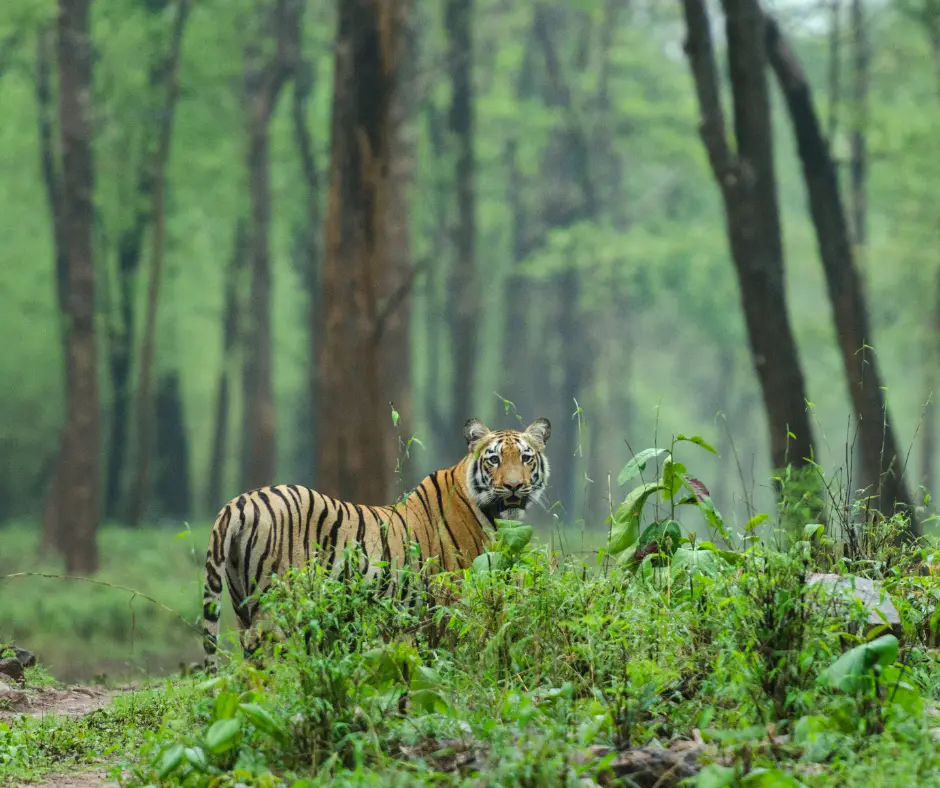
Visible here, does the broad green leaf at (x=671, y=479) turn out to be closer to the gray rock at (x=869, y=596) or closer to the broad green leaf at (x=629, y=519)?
the broad green leaf at (x=629, y=519)

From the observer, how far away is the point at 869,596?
18.6ft

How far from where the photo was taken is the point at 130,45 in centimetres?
2686

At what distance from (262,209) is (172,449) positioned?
7856mm

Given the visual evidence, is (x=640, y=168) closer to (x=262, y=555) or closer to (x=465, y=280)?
(x=465, y=280)

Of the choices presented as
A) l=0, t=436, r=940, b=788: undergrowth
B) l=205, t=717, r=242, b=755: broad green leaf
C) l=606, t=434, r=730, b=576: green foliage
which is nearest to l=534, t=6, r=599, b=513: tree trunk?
l=606, t=434, r=730, b=576: green foliage

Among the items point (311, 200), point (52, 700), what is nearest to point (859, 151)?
point (311, 200)

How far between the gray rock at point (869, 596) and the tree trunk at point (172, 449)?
87.4 ft

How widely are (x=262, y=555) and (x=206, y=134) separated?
77.5 ft

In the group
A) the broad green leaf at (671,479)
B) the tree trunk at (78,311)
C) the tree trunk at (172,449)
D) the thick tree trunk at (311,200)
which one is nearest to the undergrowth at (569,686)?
the broad green leaf at (671,479)

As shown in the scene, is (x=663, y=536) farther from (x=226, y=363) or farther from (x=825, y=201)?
(x=226, y=363)

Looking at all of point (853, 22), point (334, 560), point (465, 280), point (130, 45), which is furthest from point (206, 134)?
point (334, 560)

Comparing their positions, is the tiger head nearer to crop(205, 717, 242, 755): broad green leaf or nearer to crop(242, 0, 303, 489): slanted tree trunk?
crop(205, 717, 242, 755): broad green leaf

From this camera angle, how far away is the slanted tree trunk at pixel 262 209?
2566 cm

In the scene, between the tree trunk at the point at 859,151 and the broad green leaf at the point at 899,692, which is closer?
the broad green leaf at the point at 899,692
